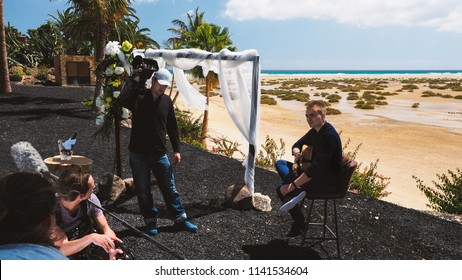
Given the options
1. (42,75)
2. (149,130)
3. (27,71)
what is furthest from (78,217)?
(27,71)

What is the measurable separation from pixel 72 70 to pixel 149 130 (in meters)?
22.1

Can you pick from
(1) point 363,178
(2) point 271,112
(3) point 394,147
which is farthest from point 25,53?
(1) point 363,178

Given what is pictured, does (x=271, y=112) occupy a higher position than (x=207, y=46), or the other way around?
(x=207, y=46)

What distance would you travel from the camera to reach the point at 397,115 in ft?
83.4

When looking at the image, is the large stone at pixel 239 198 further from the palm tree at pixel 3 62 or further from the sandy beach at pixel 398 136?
the palm tree at pixel 3 62

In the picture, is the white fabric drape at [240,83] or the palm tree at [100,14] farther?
the palm tree at [100,14]

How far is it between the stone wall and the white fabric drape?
19.8 meters

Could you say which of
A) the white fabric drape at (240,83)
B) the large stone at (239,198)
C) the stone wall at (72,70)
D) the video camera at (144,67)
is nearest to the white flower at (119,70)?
the white fabric drape at (240,83)

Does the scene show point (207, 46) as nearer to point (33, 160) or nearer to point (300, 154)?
point (33, 160)

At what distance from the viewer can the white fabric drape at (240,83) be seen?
5512mm

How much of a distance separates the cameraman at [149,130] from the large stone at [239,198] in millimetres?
1265

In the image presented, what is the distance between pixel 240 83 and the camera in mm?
5637

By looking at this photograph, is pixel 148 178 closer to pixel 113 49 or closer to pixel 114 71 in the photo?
pixel 114 71

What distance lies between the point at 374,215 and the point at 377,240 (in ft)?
2.89
